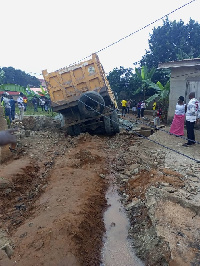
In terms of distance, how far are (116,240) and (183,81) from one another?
7.51 meters

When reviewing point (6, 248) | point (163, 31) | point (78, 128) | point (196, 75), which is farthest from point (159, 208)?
point (163, 31)

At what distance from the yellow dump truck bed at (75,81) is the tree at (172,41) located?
404 inches

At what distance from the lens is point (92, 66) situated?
9125mm

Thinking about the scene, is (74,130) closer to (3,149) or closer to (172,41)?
(3,149)

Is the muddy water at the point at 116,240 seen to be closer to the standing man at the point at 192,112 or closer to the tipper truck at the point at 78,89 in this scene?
the standing man at the point at 192,112

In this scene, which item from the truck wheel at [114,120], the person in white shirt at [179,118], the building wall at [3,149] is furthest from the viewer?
the truck wheel at [114,120]

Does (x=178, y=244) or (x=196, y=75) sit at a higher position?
(x=196, y=75)

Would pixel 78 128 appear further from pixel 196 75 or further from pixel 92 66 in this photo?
pixel 196 75

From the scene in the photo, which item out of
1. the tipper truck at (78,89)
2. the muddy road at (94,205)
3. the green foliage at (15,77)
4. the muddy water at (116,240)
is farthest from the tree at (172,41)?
the green foliage at (15,77)

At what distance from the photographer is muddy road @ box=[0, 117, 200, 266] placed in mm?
3061

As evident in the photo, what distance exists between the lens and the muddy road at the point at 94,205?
3.06 meters

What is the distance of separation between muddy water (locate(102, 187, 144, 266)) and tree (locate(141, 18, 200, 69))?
15.5m

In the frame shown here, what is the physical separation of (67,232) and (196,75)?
7764 mm

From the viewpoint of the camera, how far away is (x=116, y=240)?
3.60m
